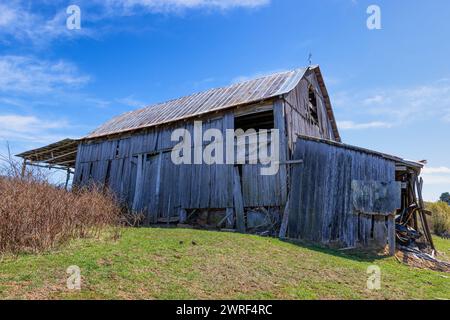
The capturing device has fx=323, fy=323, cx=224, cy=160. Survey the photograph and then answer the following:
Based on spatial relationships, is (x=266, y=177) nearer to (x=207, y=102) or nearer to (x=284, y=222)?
(x=284, y=222)

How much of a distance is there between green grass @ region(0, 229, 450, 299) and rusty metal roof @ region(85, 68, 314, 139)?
7746mm

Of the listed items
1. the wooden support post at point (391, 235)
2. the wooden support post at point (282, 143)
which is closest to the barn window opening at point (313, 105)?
the wooden support post at point (282, 143)

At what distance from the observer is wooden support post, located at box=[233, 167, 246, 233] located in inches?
554

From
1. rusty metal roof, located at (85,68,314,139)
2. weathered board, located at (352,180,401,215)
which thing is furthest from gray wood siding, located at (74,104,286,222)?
weathered board, located at (352,180,401,215)

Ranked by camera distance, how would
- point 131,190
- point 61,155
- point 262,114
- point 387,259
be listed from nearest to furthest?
point 387,259, point 262,114, point 131,190, point 61,155

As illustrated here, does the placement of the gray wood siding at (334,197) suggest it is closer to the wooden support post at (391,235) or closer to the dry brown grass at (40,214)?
the wooden support post at (391,235)

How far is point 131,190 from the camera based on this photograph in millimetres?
18234

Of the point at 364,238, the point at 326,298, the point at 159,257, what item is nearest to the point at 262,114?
the point at 364,238

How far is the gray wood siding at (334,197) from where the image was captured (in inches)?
469

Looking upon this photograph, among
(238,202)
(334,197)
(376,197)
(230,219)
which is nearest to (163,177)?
(230,219)

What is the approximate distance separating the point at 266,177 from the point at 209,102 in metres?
5.88

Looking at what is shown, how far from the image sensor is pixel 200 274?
21.9 feet

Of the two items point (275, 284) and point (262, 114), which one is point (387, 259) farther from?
point (262, 114)
